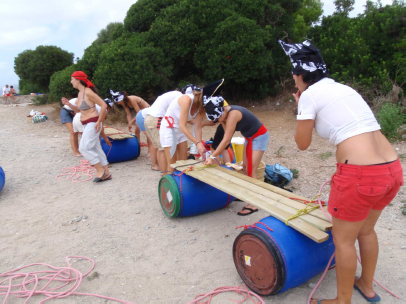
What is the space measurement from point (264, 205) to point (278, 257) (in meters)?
0.49

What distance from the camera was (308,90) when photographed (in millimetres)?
2076

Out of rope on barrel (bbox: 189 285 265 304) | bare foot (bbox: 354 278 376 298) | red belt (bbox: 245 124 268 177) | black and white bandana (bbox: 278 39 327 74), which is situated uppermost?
black and white bandana (bbox: 278 39 327 74)

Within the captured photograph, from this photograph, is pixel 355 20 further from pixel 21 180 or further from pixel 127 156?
pixel 21 180

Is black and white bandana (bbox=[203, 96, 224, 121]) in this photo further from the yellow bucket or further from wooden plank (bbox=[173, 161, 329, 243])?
the yellow bucket

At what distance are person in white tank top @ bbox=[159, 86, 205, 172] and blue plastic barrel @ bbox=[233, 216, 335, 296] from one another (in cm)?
186

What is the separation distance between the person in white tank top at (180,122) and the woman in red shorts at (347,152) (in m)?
2.12

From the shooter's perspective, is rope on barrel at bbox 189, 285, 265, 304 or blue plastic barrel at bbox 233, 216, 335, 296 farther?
rope on barrel at bbox 189, 285, 265, 304

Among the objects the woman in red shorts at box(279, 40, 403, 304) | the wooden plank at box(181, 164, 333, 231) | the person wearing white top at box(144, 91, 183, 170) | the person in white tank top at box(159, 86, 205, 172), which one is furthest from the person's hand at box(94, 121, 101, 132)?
the woman in red shorts at box(279, 40, 403, 304)

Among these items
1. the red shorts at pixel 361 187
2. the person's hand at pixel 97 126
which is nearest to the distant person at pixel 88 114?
the person's hand at pixel 97 126

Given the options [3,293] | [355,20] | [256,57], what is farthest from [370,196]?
[355,20]

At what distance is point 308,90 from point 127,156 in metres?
A: 5.39

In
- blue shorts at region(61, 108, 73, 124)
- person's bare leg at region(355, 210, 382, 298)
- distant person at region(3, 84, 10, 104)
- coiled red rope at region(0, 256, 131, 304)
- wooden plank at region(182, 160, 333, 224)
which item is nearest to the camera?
person's bare leg at region(355, 210, 382, 298)

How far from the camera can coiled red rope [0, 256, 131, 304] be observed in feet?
8.89

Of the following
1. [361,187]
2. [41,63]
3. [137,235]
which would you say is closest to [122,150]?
[137,235]
